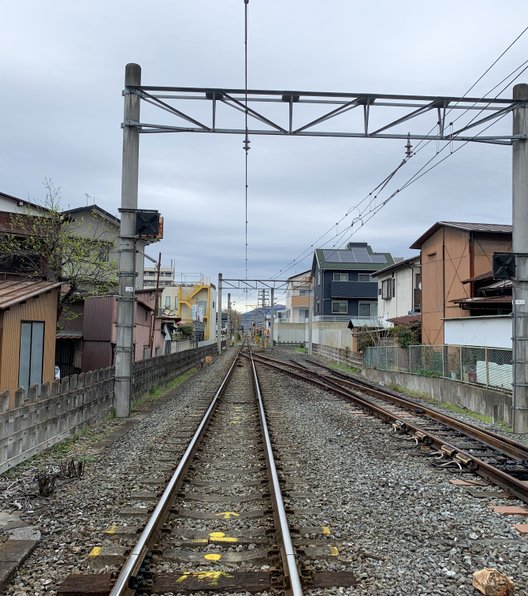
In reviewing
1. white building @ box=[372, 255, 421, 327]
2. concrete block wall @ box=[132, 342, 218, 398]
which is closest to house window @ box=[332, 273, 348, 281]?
→ white building @ box=[372, 255, 421, 327]

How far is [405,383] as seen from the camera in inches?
819

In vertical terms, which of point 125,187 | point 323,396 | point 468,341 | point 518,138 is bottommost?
point 323,396

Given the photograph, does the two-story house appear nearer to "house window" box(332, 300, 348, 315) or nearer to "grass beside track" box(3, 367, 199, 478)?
"grass beside track" box(3, 367, 199, 478)

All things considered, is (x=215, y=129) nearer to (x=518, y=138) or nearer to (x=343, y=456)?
(x=518, y=138)

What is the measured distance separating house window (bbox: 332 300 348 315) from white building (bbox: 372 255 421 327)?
15264mm

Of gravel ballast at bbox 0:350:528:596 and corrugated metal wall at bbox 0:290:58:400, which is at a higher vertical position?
corrugated metal wall at bbox 0:290:58:400

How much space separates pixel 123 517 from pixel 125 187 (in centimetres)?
849

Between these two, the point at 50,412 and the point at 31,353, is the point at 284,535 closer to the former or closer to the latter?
the point at 50,412

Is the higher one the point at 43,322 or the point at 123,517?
the point at 43,322

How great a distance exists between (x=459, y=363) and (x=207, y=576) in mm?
13180

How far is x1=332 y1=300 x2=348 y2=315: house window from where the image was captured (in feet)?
186

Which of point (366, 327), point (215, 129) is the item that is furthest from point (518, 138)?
point (366, 327)

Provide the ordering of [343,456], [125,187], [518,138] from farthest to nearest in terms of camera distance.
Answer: [125,187], [518,138], [343,456]

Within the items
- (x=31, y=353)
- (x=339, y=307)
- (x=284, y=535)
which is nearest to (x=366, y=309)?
(x=339, y=307)
